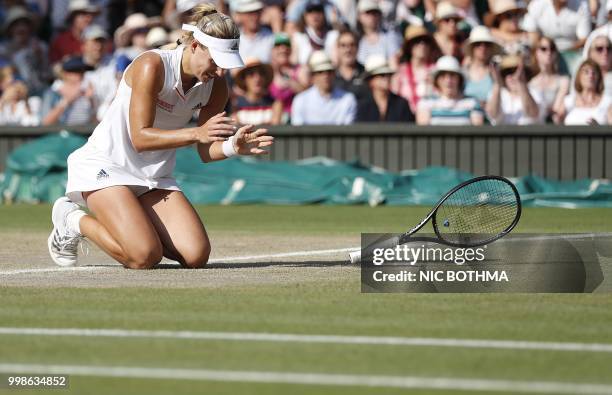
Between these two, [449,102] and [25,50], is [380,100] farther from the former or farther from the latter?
[25,50]

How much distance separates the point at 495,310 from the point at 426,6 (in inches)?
492

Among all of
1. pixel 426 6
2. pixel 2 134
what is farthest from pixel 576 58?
pixel 2 134

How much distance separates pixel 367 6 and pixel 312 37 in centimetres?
93

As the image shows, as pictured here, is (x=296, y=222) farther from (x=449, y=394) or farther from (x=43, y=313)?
(x=449, y=394)

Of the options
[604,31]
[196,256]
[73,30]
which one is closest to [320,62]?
[604,31]

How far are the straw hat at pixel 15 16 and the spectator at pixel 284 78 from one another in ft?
15.3

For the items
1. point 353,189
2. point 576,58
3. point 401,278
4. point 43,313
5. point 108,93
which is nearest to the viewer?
point 43,313

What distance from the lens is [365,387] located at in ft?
15.7

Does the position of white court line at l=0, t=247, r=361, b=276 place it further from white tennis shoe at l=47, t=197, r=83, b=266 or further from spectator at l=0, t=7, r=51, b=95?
spectator at l=0, t=7, r=51, b=95

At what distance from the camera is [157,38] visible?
1791 centimetres

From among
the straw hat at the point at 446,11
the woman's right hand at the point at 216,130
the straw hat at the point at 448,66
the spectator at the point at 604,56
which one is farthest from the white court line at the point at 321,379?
A: the straw hat at the point at 446,11

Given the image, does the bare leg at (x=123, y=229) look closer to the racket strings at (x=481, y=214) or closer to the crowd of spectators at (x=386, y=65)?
the racket strings at (x=481, y=214)

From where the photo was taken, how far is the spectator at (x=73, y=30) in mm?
20328

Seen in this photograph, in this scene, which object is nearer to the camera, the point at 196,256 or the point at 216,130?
the point at 216,130
